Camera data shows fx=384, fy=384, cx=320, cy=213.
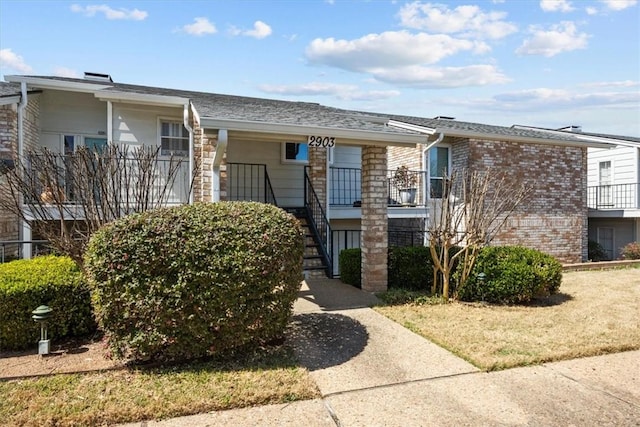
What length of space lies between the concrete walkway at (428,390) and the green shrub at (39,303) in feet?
7.89

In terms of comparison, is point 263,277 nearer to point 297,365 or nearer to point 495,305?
point 297,365

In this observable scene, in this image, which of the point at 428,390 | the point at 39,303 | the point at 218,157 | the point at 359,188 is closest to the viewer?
the point at 428,390

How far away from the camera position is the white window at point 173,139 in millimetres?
10109

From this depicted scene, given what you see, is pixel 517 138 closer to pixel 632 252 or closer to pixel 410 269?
pixel 632 252

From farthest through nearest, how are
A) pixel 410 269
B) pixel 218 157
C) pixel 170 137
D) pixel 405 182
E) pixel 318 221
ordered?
pixel 405 182
pixel 318 221
pixel 170 137
pixel 410 269
pixel 218 157

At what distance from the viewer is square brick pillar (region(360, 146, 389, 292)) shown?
24.7 ft

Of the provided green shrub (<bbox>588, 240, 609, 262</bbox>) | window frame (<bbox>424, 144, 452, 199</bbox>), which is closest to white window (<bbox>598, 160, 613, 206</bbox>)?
green shrub (<bbox>588, 240, 609, 262</bbox>)

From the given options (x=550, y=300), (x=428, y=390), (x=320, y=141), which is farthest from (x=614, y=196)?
(x=428, y=390)

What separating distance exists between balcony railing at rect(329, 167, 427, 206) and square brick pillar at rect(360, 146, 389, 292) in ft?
12.9

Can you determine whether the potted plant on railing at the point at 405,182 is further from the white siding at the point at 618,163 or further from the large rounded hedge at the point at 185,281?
the white siding at the point at 618,163

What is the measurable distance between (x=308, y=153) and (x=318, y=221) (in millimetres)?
1964

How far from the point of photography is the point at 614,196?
16.4 meters

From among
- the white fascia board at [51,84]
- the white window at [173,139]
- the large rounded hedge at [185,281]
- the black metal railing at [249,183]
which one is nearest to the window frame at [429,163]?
the black metal railing at [249,183]

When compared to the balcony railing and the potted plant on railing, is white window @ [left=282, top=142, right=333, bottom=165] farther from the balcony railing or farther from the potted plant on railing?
the potted plant on railing
